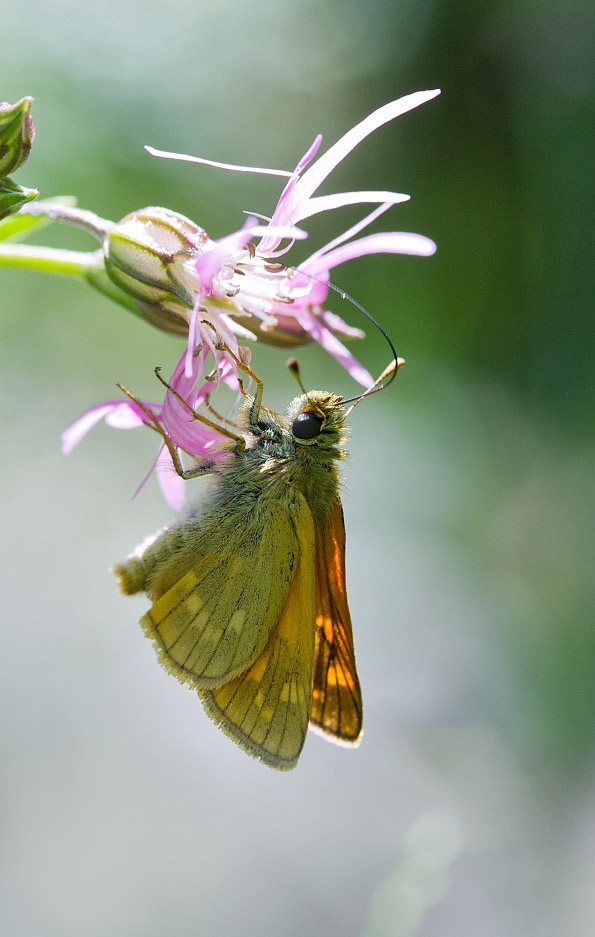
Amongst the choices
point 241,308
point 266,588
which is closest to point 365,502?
point 266,588

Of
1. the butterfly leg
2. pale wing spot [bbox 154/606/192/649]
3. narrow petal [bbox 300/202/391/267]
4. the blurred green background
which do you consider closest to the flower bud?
the butterfly leg

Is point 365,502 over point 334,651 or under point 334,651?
over

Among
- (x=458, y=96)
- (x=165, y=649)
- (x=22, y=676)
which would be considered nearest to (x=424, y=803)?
(x=22, y=676)

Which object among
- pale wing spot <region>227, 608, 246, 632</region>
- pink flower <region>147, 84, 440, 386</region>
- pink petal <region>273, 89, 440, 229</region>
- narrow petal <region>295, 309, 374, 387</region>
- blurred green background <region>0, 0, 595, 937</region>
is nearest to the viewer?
pink petal <region>273, 89, 440, 229</region>

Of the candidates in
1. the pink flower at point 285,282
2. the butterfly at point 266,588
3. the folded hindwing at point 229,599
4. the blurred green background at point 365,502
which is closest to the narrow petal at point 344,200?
the pink flower at point 285,282

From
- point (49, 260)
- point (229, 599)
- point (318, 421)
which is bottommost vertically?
point (229, 599)

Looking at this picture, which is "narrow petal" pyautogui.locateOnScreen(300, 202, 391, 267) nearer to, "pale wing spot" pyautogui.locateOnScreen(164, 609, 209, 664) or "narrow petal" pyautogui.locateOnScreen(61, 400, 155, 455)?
"narrow petal" pyautogui.locateOnScreen(61, 400, 155, 455)

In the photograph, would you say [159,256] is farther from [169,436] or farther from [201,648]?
[201,648]
